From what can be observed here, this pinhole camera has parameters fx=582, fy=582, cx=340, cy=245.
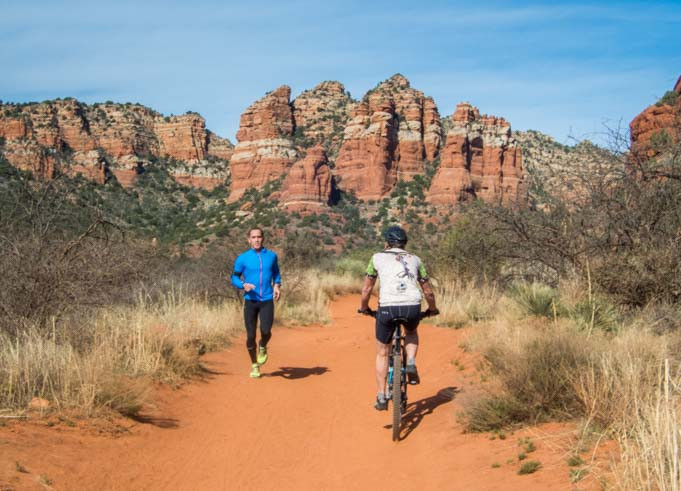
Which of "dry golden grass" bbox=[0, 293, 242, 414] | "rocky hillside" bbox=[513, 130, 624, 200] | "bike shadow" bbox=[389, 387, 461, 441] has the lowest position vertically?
"bike shadow" bbox=[389, 387, 461, 441]

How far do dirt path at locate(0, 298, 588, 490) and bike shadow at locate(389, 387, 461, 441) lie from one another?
2cm

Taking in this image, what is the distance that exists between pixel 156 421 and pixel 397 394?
106 inches

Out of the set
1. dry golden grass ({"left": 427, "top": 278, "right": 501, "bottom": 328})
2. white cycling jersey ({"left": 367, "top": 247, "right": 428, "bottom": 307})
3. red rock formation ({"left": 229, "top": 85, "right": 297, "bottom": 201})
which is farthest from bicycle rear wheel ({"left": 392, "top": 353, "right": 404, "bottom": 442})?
red rock formation ({"left": 229, "top": 85, "right": 297, "bottom": 201})

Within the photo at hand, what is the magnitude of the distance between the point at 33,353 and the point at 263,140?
84518 mm

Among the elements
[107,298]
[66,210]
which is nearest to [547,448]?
[107,298]

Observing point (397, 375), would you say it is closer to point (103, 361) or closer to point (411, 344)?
point (411, 344)

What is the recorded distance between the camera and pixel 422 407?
7.20 meters

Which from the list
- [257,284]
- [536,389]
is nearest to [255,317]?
[257,284]

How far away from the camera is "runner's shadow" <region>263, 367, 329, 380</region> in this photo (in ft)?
30.5

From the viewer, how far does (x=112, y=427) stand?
223 inches

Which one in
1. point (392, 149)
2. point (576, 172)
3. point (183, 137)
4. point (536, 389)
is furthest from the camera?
point (183, 137)

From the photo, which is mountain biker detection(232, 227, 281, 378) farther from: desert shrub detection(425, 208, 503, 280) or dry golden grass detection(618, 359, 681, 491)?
desert shrub detection(425, 208, 503, 280)

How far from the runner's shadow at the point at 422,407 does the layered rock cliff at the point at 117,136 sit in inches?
3088

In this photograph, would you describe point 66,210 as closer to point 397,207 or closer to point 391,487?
point 391,487
